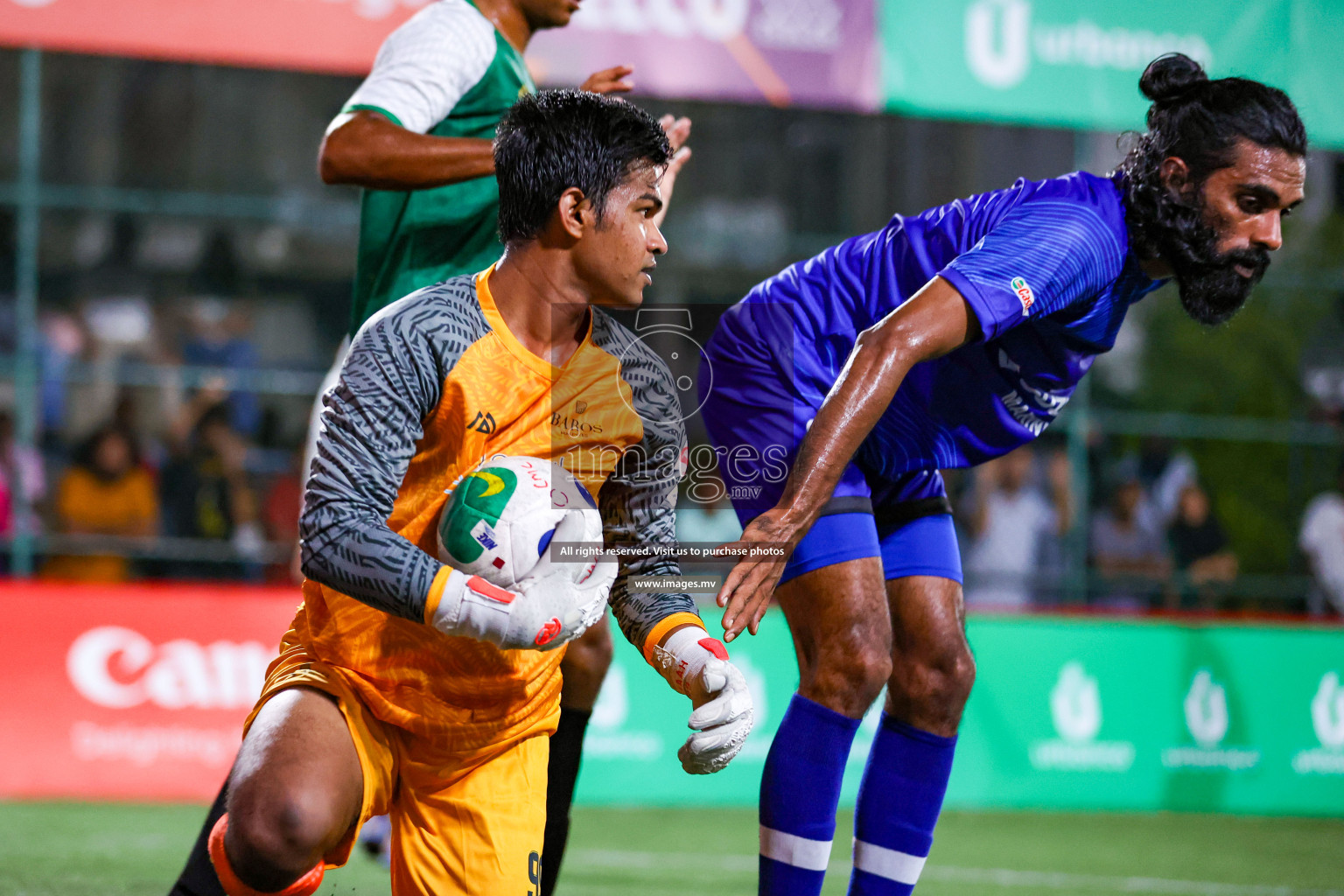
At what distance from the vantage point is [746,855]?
5.82m

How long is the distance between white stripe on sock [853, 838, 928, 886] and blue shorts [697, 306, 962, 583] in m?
0.60

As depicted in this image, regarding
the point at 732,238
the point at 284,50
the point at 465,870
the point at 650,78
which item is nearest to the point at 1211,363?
the point at 732,238

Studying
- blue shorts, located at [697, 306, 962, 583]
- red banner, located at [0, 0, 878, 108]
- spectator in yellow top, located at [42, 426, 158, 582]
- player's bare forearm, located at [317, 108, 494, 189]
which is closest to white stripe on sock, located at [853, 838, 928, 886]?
blue shorts, located at [697, 306, 962, 583]

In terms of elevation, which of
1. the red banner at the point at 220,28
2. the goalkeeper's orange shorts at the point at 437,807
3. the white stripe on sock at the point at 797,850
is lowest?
the white stripe on sock at the point at 797,850

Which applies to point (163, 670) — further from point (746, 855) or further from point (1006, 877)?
point (1006, 877)

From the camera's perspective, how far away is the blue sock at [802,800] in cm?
298

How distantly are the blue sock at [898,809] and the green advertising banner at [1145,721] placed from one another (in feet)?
14.2

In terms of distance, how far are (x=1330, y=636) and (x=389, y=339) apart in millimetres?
6984

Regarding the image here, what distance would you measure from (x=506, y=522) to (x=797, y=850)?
1.03 meters

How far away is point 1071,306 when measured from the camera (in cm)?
293

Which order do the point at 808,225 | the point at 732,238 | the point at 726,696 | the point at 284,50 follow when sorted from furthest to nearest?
1. the point at 808,225
2. the point at 732,238
3. the point at 284,50
4. the point at 726,696

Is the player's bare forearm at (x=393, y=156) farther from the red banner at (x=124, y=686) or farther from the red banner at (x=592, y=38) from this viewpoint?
the red banner at (x=124, y=686)

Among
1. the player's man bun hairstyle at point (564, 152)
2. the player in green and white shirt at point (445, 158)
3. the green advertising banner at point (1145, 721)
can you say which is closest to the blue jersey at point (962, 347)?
the player in green and white shirt at point (445, 158)

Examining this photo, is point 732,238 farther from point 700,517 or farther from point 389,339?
point 389,339
